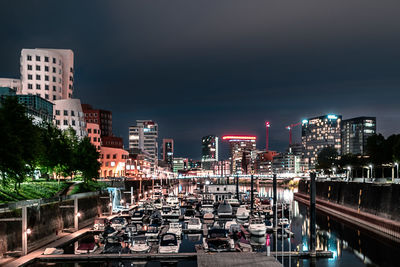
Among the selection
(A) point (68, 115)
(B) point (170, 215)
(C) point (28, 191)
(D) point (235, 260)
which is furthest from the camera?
(A) point (68, 115)

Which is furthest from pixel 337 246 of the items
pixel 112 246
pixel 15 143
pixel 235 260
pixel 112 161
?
pixel 112 161

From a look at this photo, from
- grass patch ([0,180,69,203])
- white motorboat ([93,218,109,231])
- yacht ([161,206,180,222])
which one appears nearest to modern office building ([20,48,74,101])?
grass patch ([0,180,69,203])

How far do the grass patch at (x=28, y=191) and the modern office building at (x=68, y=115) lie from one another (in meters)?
55.8

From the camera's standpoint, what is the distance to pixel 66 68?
138250mm

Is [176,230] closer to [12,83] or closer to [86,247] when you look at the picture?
[86,247]

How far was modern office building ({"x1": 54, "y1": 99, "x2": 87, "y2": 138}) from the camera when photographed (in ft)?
415

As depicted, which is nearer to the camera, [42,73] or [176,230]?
[176,230]

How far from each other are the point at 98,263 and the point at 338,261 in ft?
76.6

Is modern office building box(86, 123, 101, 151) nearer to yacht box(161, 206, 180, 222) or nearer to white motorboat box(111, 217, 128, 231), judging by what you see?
yacht box(161, 206, 180, 222)

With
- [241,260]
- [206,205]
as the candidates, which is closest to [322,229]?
[206,205]

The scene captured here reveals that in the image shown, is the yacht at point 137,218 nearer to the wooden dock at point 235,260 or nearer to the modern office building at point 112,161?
the wooden dock at point 235,260

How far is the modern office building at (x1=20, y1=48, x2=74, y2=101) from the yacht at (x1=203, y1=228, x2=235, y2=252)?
338 feet

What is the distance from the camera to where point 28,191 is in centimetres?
5544

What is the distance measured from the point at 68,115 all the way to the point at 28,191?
250ft
